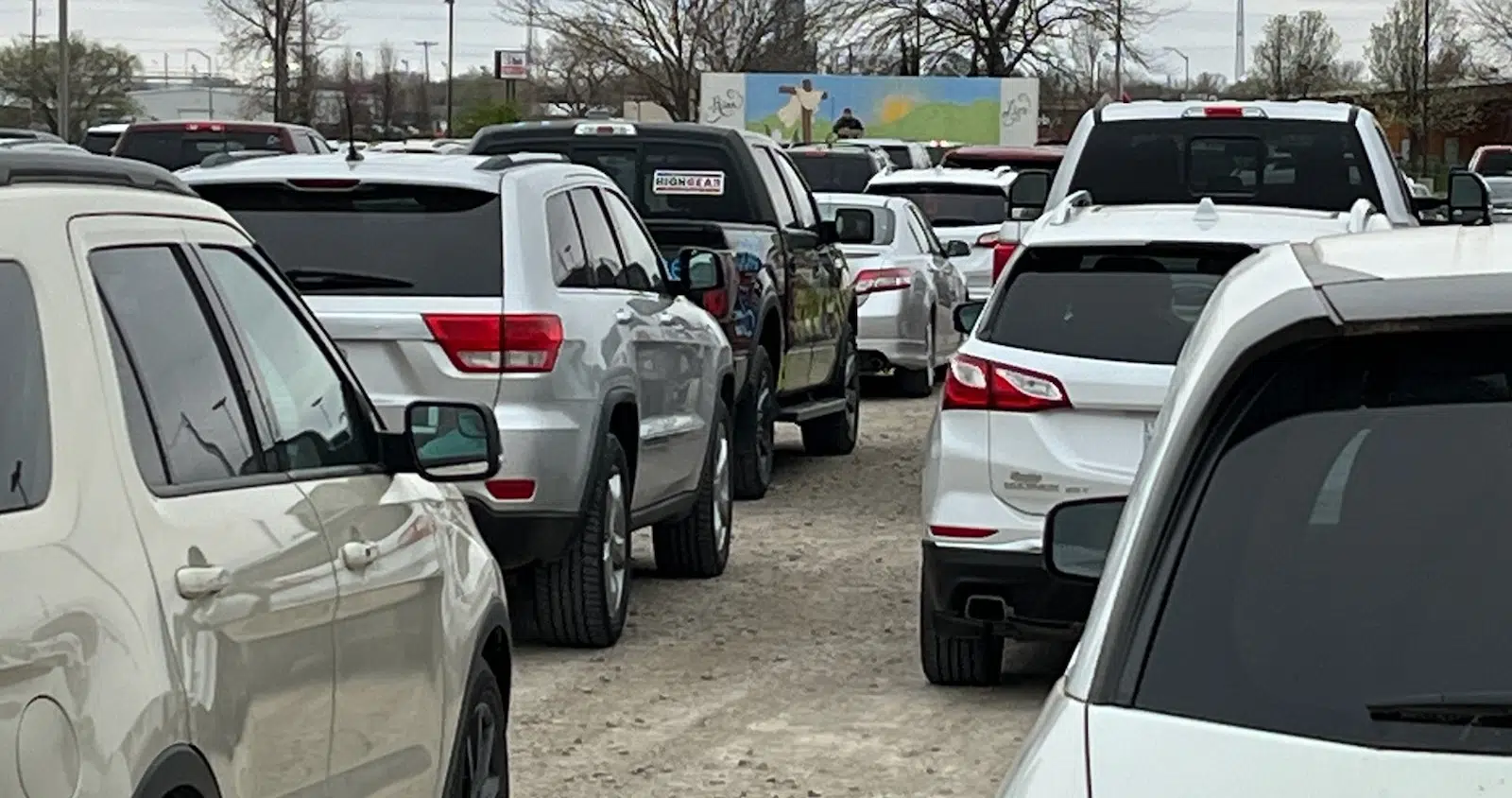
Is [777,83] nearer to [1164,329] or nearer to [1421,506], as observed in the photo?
[1164,329]

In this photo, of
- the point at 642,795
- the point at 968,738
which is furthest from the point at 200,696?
the point at 968,738

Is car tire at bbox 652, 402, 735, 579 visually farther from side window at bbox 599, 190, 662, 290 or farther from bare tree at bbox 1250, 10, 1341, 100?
bare tree at bbox 1250, 10, 1341, 100

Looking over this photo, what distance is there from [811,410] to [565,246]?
5836 mm

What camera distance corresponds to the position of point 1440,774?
2635mm

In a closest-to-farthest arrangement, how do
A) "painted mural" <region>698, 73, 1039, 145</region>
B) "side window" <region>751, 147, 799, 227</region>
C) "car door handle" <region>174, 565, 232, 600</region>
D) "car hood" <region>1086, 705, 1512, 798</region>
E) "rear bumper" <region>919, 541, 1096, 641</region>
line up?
"car hood" <region>1086, 705, 1512, 798</region> → "car door handle" <region>174, 565, 232, 600</region> → "rear bumper" <region>919, 541, 1096, 641</region> → "side window" <region>751, 147, 799, 227</region> → "painted mural" <region>698, 73, 1039, 145</region>

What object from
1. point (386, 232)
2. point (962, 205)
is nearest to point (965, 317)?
point (386, 232)

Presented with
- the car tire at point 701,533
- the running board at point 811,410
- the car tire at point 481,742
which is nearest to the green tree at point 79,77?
the running board at point 811,410

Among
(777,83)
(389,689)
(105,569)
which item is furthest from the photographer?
(777,83)

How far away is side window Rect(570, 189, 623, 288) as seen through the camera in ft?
31.4

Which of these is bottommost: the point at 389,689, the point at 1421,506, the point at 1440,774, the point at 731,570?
the point at 731,570

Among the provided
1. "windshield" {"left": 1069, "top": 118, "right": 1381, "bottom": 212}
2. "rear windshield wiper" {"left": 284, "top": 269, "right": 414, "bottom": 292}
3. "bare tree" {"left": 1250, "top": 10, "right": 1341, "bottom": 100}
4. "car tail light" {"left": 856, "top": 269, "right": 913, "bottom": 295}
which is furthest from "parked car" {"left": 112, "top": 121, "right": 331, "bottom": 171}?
"bare tree" {"left": 1250, "top": 10, "right": 1341, "bottom": 100}

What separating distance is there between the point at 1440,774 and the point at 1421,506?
40cm

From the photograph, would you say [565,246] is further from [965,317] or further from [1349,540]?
[1349,540]

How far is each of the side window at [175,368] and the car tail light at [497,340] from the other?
12.9ft
